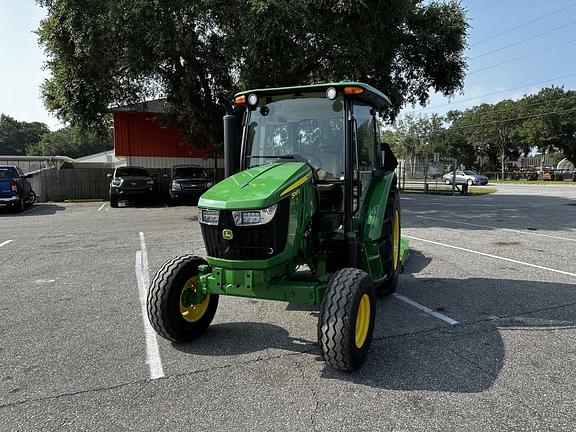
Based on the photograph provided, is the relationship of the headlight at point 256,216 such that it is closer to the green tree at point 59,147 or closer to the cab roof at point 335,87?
the cab roof at point 335,87

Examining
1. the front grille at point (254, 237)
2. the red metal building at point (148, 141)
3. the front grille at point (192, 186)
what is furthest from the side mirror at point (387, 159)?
the red metal building at point (148, 141)

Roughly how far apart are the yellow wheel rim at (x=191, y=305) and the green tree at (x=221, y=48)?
31.2ft

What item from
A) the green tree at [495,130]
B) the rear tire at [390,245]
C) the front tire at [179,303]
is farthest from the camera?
the green tree at [495,130]

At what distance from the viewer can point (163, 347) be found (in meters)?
4.12

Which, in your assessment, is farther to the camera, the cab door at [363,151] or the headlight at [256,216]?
the cab door at [363,151]

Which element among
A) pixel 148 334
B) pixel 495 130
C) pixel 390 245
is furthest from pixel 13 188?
pixel 495 130

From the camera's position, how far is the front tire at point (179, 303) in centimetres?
396

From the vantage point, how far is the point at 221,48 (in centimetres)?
1441

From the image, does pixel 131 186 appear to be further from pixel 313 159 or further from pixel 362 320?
pixel 362 320

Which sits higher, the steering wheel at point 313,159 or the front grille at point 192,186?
the steering wheel at point 313,159

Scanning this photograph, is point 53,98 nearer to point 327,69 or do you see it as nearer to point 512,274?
point 327,69

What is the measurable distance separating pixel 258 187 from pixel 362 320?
4.67ft

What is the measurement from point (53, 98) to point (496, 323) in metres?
18.9

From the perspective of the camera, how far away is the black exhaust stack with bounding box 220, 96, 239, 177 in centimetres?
425
